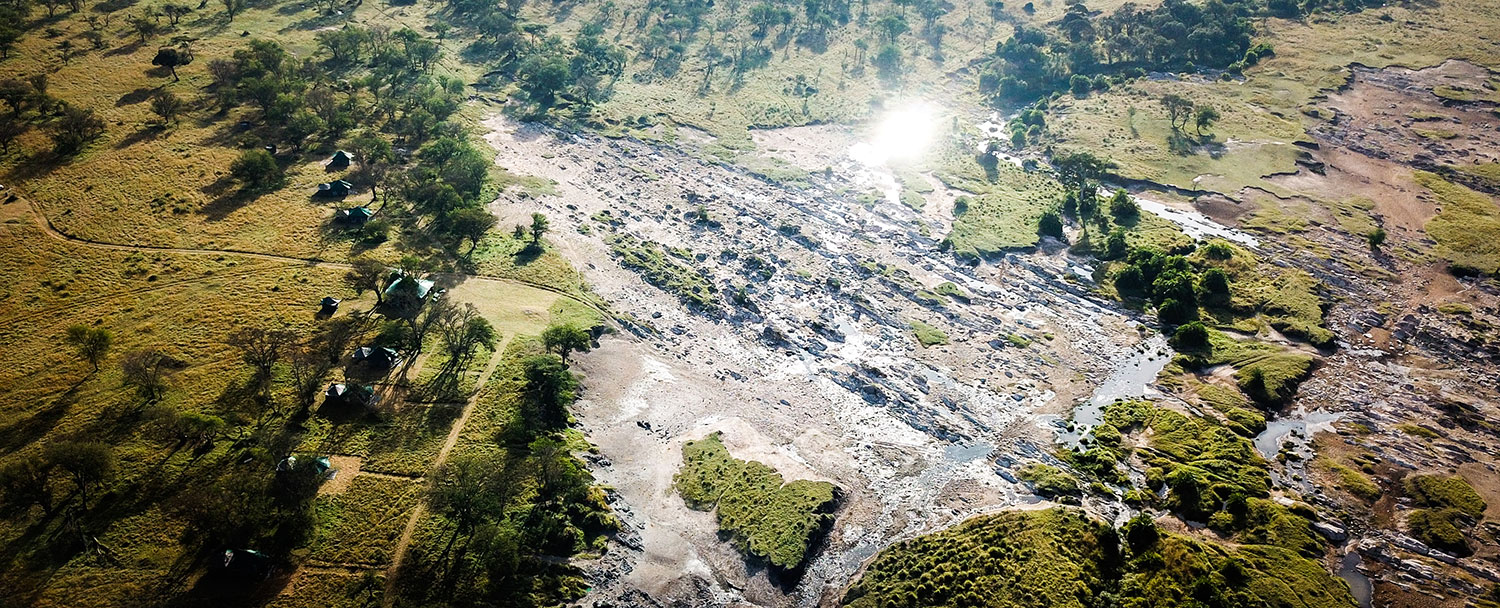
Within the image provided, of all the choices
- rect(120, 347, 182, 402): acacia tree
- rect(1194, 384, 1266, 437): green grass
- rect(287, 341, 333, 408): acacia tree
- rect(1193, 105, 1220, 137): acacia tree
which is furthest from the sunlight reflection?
rect(120, 347, 182, 402): acacia tree

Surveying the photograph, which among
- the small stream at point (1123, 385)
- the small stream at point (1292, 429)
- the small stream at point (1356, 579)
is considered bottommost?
the small stream at point (1123, 385)

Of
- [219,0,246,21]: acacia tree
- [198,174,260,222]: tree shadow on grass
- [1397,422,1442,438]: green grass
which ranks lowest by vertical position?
[1397,422,1442,438]: green grass

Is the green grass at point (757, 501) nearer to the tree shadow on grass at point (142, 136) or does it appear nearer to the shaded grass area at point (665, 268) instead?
the shaded grass area at point (665, 268)

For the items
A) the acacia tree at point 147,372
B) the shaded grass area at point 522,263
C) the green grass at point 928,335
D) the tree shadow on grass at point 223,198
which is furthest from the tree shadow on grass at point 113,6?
the green grass at point 928,335

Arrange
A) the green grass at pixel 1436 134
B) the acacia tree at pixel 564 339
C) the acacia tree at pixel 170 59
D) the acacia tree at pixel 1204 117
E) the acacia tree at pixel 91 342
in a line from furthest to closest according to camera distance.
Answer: the acacia tree at pixel 1204 117 → the green grass at pixel 1436 134 → the acacia tree at pixel 170 59 → the acacia tree at pixel 564 339 → the acacia tree at pixel 91 342

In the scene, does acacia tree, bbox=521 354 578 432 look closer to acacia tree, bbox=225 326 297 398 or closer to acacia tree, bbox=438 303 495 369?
acacia tree, bbox=438 303 495 369

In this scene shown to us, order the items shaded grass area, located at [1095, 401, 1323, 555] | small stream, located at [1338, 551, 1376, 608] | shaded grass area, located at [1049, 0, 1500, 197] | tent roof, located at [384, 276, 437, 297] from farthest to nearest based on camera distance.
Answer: shaded grass area, located at [1049, 0, 1500, 197]
tent roof, located at [384, 276, 437, 297]
shaded grass area, located at [1095, 401, 1323, 555]
small stream, located at [1338, 551, 1376, 608]

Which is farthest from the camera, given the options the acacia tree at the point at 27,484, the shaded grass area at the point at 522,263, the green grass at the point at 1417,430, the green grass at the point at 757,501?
the shaded grass area at the point at 522,263

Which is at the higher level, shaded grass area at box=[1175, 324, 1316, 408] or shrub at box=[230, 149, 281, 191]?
shrub at box=[230, 149, 281, 191]
